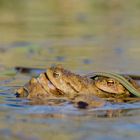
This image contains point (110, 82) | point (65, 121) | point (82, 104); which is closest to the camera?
point (65, 121)

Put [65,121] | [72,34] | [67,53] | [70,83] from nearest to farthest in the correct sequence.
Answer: [65,121] → [70,83] → [67,53] → [72,34]

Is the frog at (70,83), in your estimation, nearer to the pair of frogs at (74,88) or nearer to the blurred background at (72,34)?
the pair of frogs at (74,88)

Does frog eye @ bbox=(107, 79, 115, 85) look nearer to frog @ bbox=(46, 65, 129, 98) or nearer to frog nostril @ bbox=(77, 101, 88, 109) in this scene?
frog @ bbox=(46, 65, 129, 98)

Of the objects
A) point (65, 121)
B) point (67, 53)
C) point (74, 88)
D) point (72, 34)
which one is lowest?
point (65, 121)

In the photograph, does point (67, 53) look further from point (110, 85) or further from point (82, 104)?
point (82, 104)

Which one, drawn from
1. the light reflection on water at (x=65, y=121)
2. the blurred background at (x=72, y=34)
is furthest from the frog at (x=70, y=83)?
the blurred background at (x=72, y=34)

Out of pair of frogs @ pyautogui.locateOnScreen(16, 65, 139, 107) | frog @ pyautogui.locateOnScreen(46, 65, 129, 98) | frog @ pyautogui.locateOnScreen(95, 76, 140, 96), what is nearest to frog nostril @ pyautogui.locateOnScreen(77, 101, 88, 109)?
pair of frogs @ pyautogui.locateOnScreen(16, 65, 139, 107)

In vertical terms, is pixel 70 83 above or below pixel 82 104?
above

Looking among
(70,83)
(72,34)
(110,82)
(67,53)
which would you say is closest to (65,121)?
(70,83)
